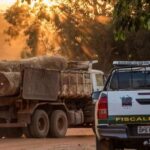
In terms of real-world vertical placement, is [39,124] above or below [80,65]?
below

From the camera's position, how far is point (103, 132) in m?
11.2

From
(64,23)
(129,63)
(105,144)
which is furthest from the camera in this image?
(64,23)

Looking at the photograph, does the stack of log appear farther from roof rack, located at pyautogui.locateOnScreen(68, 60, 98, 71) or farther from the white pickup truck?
the white pickup truck

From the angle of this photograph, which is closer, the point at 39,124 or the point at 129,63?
the point at 129,63

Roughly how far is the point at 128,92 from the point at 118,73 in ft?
3.39

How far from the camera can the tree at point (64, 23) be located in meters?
42.4

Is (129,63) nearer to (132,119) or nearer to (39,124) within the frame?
(132,119)

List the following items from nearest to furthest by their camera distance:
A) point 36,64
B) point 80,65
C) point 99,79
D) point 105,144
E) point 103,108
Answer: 1. point 103,108
2. point 105,144
3. point 36,64
4. point 99,79
5. point 80,65

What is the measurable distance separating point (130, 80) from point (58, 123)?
35.8 ft

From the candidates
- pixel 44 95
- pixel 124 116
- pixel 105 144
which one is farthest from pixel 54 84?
pixel 124 116

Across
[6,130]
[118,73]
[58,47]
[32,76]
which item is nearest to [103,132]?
[118,73]

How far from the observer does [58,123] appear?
74.1 feet

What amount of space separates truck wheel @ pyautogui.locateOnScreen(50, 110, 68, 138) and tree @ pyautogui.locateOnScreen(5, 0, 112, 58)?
18.6 meters

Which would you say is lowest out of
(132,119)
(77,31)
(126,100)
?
(132,119)
